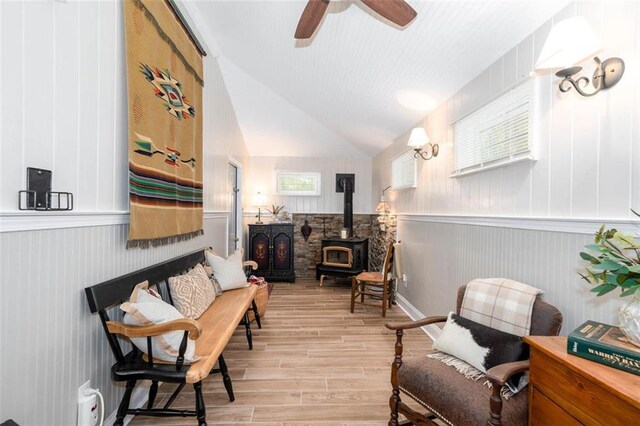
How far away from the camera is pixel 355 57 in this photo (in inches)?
106

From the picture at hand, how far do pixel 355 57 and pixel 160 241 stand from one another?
7.65 ft

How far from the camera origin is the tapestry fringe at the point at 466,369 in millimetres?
1340

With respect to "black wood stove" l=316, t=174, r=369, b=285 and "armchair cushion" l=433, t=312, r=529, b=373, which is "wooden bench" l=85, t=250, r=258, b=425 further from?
"black wood stove" l=316, t=174, r=369, b=285

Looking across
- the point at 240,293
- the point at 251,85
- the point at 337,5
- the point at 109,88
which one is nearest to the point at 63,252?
the point at 109,88

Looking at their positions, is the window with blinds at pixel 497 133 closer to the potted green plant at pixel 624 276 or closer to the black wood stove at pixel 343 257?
the potted green plant at pixel 624 276

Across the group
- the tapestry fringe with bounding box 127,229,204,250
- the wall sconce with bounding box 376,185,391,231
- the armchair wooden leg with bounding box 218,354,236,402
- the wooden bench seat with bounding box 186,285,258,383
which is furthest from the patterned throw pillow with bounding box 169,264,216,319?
the wall sconce with bounding box 376,185,391,231

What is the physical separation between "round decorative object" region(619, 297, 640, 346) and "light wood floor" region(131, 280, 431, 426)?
1398 millimetres

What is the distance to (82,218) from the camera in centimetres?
147

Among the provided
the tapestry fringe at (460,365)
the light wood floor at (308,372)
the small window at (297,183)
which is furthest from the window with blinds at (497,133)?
the small window at (297,183)

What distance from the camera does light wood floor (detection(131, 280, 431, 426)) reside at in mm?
1882

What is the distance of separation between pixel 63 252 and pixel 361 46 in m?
2.53

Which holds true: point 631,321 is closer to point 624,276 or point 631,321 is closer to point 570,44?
point 624,276

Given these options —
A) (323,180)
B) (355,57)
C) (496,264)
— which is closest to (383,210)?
(323,180)

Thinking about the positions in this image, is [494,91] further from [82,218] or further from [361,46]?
[82,218]
